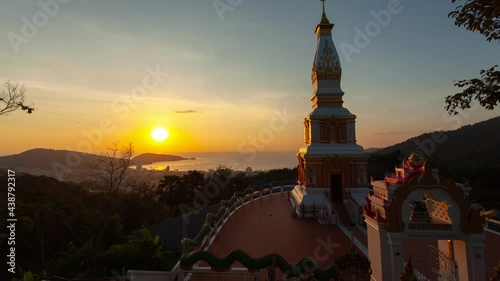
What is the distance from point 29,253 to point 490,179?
1813 inches

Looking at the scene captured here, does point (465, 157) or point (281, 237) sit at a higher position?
point (465, 157)

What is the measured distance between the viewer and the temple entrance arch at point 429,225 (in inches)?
303

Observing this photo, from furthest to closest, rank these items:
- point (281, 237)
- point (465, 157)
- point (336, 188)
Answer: point (465, 157) → point (336, 188) → point (281, 237)

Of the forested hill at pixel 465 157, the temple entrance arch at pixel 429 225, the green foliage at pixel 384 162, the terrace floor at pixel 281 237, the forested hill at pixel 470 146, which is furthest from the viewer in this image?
the forested hill at pixel 470 146

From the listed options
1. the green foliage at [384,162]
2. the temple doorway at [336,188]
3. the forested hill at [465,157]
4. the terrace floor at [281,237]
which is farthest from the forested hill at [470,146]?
the terrace floor at [281,237]

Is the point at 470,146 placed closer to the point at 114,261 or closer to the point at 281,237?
the point at 281,237

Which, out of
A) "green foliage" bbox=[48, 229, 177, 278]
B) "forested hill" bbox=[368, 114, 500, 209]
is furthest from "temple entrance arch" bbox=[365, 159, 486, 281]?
"green foliage" bbox=[48, 229, 177, 278]

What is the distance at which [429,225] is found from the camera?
7.89 meters

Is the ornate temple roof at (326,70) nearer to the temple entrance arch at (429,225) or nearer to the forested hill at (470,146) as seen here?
the temple entrance arch at (429,225)

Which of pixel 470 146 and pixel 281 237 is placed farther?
pixel 470 146

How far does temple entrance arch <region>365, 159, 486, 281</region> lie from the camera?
7.71 m

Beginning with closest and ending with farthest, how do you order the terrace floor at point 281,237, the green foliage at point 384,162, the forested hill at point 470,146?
the terrace floor at point 281,237
the green foliage at point 384,162
the forested hill at point 470,146

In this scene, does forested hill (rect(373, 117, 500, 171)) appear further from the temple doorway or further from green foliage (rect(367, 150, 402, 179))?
the temple doorway

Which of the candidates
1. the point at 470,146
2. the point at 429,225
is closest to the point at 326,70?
the point at 429,225
